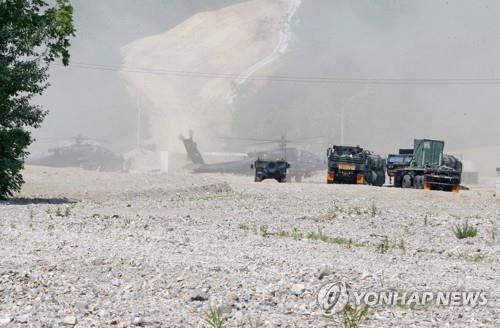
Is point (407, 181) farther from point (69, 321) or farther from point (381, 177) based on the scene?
point (69, 321)

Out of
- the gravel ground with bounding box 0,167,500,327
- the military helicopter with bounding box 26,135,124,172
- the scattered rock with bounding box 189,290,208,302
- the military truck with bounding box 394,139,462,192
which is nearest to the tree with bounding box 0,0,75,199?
the gravel ground with bounding box 0,167,500,327

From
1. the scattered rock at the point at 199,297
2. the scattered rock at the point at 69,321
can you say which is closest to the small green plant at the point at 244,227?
the scattered rock at the point at 199,297

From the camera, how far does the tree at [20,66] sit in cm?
2902

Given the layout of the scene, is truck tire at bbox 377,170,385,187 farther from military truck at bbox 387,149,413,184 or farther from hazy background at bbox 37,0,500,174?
hazy background at bbox 37,0,500,174

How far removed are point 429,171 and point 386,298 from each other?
40.1 meters

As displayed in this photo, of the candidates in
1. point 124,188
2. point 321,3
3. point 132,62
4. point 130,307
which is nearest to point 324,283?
point 130,307

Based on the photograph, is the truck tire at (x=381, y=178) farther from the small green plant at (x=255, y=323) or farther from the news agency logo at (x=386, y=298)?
the small green plant at (x=255, y=323)

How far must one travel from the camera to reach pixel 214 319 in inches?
366

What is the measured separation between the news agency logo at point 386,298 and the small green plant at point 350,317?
0.16 meters

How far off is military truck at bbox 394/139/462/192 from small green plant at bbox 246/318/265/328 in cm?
4059

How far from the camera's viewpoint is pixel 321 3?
527ft

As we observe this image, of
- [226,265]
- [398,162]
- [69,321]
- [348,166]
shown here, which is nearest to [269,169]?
[348,166]

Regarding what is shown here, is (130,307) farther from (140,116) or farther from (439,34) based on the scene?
(439,34)

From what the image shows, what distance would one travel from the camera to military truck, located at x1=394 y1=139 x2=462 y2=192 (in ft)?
161
